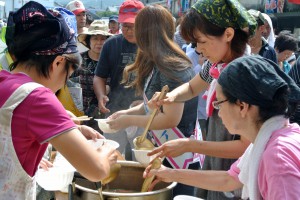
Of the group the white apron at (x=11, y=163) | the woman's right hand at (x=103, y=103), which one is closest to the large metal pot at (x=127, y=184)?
the white apron at (x=11, y=163)

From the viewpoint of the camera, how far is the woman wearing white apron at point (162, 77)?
1.94m

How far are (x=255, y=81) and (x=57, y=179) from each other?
0.88m

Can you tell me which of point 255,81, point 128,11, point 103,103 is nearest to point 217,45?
point 255,81

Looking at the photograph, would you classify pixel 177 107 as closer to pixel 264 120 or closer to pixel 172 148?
pixel 172 148

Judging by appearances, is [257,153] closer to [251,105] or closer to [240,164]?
[251,105]

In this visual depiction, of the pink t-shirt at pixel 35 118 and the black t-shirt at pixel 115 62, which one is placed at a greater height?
the pink t-shirt at pixel 35 118

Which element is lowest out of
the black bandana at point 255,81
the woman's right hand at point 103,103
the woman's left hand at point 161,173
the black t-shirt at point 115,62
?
the woman's right hand at point 103,103

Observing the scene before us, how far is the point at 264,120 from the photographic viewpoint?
3.83ft

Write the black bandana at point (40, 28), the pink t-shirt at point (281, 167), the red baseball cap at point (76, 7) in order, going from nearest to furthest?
1. the pink t-shirt at point (281, 167)
2. the black bandana at point (40, 28)
3. the red baseball cap at point (76, 7)

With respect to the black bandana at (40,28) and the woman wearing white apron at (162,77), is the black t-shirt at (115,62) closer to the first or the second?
the woman wearing white apron at (162,77)

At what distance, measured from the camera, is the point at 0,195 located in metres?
1.20

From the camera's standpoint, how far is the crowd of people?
111cm

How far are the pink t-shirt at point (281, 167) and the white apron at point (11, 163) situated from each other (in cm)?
69

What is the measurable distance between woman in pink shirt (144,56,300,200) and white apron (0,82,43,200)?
586 millimetres
